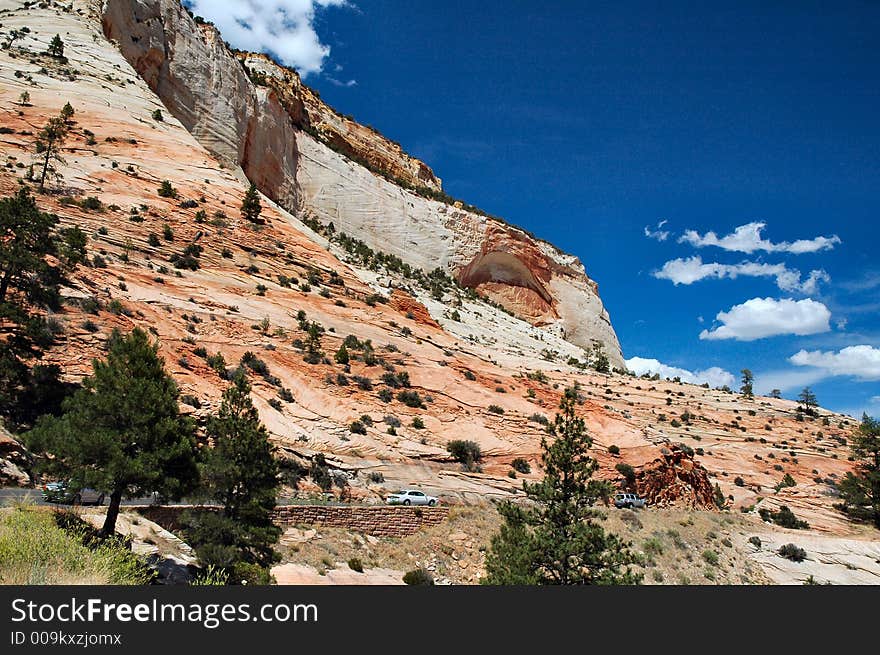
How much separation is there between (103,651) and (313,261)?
31.8 m

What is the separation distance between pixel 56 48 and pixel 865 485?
56.9 metres

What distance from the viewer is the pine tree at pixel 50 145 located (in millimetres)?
28122

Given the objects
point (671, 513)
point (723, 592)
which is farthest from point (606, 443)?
point (723, 592)

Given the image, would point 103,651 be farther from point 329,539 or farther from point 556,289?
point 556,289

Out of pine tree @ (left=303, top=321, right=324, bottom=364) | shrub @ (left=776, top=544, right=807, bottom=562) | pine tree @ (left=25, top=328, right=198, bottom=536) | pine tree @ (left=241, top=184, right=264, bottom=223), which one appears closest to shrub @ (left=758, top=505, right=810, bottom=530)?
shrub @ (left=776, top=544, right=807, bottom=562)

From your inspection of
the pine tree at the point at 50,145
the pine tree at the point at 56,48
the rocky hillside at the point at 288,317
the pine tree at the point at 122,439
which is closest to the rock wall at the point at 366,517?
the rocky hillside at the point at 288,317

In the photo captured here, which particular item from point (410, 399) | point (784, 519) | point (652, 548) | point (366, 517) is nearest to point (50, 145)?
point (410, 399)

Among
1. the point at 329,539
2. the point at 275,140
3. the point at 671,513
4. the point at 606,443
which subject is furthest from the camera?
the point at 275,140

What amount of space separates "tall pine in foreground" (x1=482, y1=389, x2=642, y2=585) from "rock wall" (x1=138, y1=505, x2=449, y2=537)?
523 cm

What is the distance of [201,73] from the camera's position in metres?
46.3

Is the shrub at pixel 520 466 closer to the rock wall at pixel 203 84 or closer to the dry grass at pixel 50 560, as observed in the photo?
the dry grass at pixel 50 560

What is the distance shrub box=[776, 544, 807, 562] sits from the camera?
73.8ft

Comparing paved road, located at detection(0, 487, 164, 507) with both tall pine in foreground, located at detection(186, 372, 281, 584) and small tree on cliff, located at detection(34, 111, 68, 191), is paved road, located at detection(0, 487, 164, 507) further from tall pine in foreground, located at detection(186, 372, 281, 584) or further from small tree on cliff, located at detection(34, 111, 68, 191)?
small tree on cliff, located at detection(34, 111, 68, 191)

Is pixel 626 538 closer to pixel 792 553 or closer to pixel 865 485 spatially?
pixel 792 553
